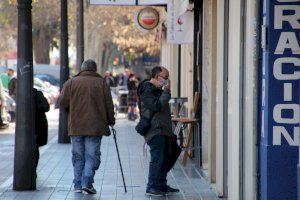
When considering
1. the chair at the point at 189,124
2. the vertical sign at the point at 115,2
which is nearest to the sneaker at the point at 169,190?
the chair at the point at 189,124

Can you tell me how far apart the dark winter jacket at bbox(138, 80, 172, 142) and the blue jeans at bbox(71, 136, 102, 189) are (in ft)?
2.44

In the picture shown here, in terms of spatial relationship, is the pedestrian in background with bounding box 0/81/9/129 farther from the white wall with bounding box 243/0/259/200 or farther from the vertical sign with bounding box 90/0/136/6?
the white wall with bounding box 243/0/259/200

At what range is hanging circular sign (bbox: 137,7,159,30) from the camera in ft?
82.3

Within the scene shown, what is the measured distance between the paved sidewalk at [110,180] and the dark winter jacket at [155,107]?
92cm

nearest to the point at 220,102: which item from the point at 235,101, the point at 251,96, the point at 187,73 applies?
the point at 235,101

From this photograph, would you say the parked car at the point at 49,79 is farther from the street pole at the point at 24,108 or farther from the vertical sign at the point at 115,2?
the street pole at the point at 24,108

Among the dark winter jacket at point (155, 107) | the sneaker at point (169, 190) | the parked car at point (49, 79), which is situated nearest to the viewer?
the dark winter jacket at point (155, 107)

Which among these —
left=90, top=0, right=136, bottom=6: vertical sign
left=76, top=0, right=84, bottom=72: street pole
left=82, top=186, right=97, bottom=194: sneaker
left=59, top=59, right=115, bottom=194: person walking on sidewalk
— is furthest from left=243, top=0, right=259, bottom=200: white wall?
left=76, top=0, right=84, bottom=72: street pole

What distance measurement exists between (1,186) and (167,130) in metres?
2.75

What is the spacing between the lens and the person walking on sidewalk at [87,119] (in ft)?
39.7

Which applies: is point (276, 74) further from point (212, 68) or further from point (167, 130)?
point (212, 68)

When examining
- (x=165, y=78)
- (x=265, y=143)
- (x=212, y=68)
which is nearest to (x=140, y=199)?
(x=165, y=78)

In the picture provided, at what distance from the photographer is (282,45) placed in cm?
820

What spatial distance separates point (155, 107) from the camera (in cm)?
1186
